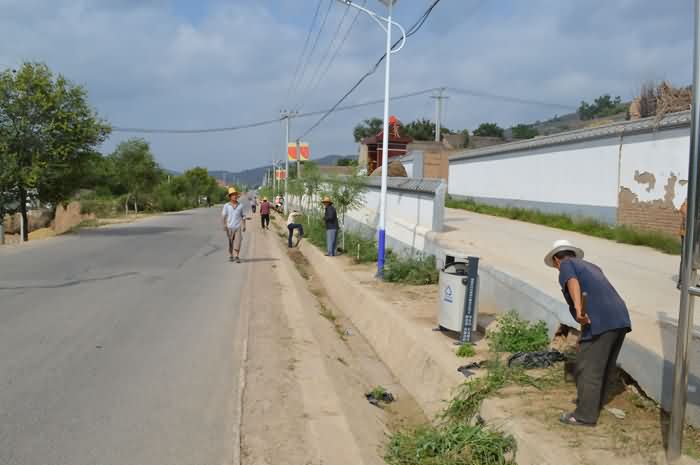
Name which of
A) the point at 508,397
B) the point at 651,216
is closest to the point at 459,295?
the point at 508,397

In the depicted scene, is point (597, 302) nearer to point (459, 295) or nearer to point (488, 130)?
point (459, 295)

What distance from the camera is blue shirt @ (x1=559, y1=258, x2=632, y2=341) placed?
4711 millimetres

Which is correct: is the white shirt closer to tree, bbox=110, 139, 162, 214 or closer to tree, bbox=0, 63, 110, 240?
tree, bbox=0, 63, 110, 240

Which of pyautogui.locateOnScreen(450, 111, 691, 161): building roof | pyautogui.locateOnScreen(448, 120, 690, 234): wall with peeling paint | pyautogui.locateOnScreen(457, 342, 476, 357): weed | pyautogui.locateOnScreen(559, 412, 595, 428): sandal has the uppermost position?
pyautogui.locateOnScreen(450, 111, 691, 161): building roof

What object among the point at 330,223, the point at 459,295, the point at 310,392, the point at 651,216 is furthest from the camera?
the point at 330,223

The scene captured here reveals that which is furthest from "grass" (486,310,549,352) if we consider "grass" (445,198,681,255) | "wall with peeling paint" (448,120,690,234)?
"wall with peeling paint" (448,120,690,234)

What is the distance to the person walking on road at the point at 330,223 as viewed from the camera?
1687 cm

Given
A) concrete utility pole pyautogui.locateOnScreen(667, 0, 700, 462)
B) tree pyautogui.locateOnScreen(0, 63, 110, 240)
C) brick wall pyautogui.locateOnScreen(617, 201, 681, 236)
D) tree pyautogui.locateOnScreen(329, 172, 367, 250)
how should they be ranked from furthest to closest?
tree pyautogui.locateOnScreen(0, 63, 110, 240) < tree pyautogui.locateOnScreen(329, 172, 367, 250) < brick wall pyautogui.locateOnScreen(617, 201, 681, 236) < concrete utility pole pyautogui.locateOnScreen(667, 0, 700, 462)

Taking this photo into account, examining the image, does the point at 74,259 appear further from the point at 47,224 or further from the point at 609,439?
the point at 47,224

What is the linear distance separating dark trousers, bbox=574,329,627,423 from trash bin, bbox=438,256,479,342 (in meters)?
2.63

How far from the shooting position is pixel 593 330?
4.77 metres

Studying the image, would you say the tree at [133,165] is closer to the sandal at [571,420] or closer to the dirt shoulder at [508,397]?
the dirt shoulder at [508,397]

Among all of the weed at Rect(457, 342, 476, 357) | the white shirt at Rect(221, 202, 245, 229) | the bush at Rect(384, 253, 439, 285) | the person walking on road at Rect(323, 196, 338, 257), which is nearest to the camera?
the weed at Rect(457, 342, 476, 357)

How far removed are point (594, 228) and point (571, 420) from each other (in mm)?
12481
